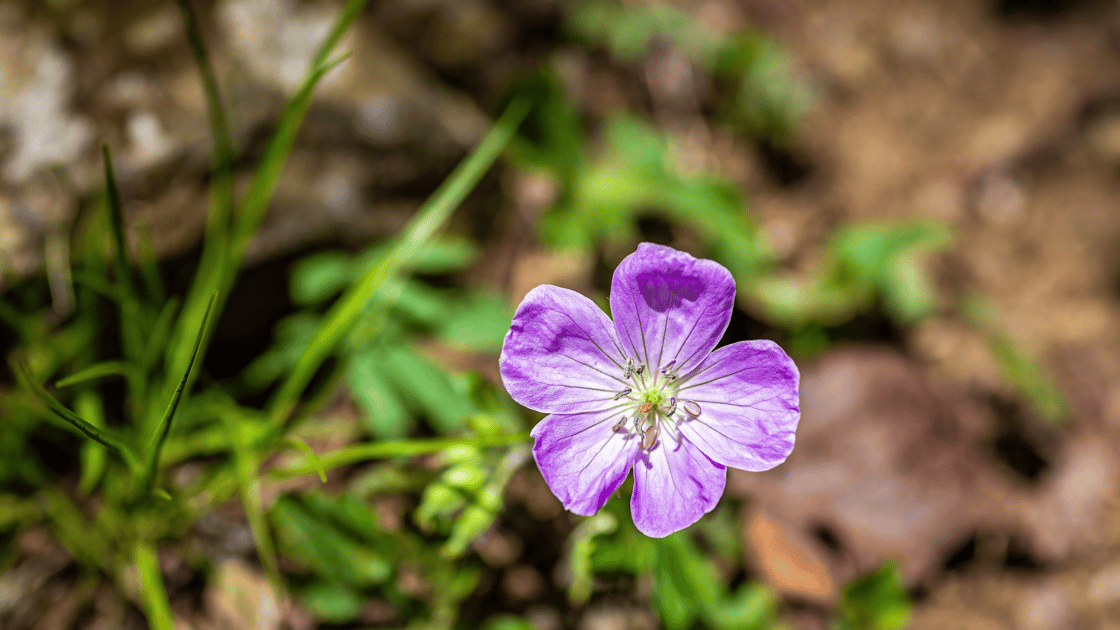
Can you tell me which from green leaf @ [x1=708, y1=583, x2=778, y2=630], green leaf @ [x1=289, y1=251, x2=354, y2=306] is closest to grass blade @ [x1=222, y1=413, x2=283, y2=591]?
green leaf @ [x1=289, y1=251, x2=354, y2=306]

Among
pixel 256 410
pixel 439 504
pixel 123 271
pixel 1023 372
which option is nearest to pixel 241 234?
pixel 123 271

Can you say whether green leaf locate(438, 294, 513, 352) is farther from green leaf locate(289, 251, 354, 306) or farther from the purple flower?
the purple flower

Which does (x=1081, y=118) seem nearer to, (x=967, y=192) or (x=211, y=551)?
(x=967, y=192)

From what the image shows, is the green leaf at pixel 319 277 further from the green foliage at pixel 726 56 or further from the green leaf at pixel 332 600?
the green foliage at pixel 726 56

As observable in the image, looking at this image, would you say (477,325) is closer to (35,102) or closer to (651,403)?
(651,403)

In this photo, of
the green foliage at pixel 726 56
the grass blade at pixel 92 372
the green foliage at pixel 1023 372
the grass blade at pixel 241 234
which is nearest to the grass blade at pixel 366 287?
the grass blade at pixel 241 234
